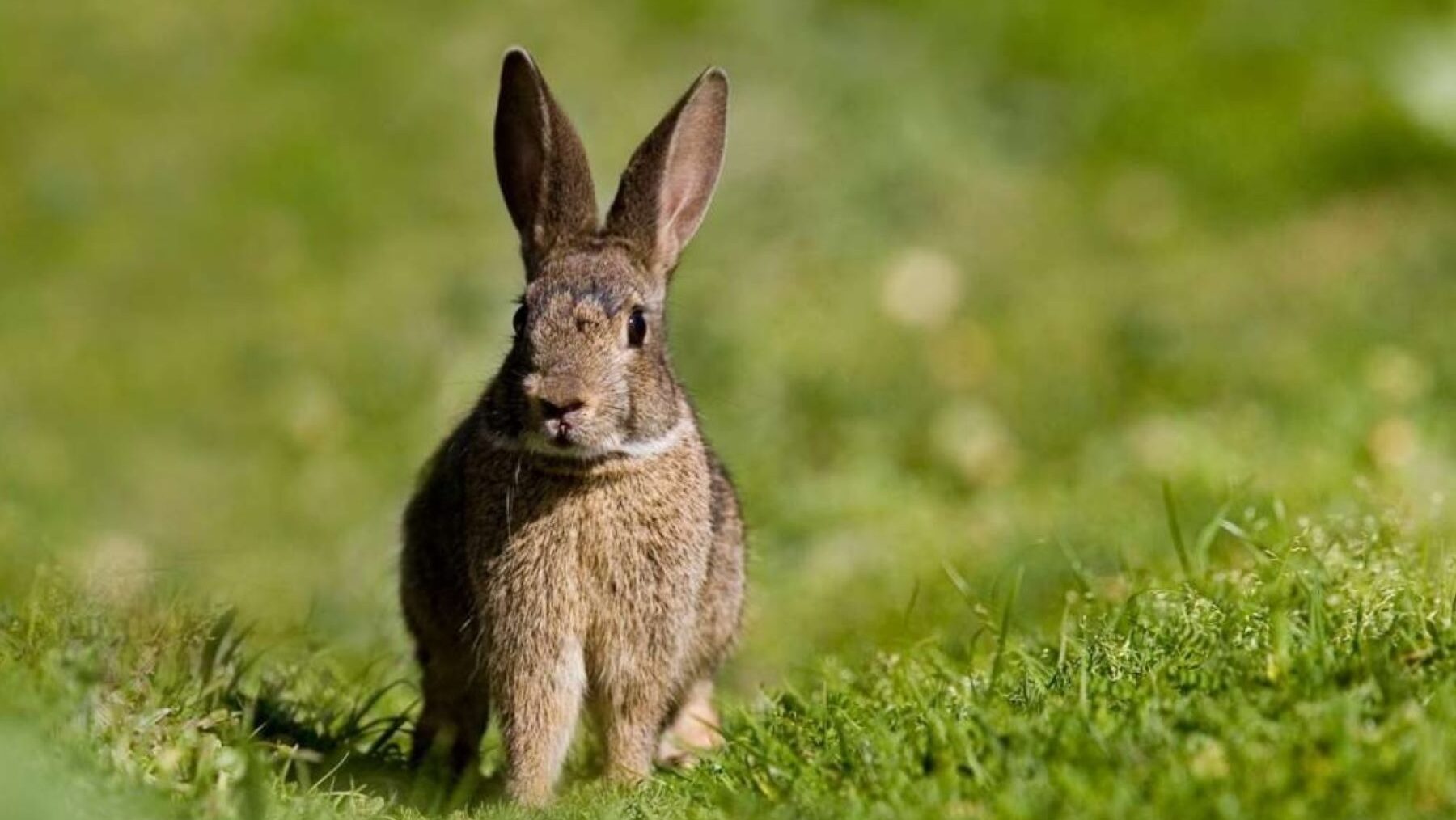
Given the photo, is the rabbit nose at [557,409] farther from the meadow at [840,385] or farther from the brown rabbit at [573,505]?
the meadow at [840,385]

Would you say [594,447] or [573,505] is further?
[573,505]

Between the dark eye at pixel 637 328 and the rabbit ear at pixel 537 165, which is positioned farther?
the rabbit ear at pixel 537 165

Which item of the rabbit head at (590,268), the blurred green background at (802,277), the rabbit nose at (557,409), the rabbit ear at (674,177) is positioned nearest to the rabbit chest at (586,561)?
the rabbit head at (590,268)

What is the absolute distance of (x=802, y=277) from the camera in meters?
12.5

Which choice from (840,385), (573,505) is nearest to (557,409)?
(573,505)

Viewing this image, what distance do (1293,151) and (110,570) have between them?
9368mm

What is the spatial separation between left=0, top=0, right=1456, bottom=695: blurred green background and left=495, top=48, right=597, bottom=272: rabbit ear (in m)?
1.49

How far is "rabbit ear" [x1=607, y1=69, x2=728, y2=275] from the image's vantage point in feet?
21.0

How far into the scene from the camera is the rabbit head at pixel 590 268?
586 centimetres

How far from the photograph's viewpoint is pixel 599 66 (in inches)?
602

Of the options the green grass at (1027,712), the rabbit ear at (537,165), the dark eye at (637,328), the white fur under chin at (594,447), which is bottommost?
the green grass at (1027,712)

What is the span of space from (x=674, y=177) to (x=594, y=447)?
1.13 meters

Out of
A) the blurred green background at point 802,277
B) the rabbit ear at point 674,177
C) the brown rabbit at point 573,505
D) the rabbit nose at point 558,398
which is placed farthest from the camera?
the blurred green background at point 802,277

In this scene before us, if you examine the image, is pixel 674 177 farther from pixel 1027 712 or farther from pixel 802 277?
pixel 802 277
